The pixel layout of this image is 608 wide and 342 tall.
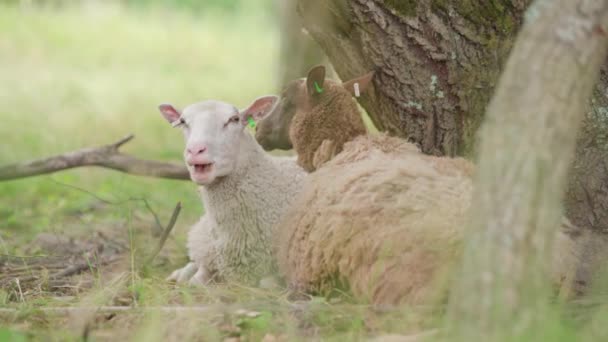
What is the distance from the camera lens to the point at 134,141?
31.4 feet

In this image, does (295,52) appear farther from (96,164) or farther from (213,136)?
(213,136)

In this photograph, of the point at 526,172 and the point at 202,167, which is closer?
the point at 526,172

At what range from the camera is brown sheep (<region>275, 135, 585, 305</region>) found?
3543 mm

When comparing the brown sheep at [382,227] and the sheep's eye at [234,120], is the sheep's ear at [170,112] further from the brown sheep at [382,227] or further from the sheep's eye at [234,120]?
the brown sheep at [382,227]

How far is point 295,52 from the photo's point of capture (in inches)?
313

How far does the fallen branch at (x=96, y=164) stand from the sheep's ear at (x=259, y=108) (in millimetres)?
1136

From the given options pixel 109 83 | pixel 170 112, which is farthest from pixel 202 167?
pixel 109 83

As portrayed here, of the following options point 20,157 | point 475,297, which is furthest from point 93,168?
point 475,297

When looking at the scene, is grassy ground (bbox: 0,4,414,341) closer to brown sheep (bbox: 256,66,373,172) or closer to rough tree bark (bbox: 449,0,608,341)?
rough tree bark (bbox: 449,0,608,341)

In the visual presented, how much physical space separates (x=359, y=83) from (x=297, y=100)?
0.40 m

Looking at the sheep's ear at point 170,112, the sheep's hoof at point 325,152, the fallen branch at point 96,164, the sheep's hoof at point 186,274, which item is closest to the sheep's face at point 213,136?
the sheep's ear at point 170,112

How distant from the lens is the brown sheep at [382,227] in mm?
3543

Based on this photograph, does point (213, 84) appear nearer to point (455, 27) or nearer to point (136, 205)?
point (136, 205)

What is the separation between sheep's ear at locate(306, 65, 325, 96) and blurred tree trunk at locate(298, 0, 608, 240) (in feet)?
0.78
